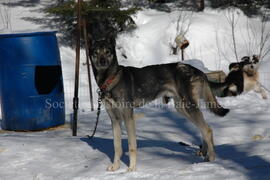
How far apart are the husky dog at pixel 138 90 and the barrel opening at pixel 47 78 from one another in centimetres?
233

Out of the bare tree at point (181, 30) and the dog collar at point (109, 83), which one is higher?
the dog collar at point (109, 83)

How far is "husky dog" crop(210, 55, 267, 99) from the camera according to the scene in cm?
919

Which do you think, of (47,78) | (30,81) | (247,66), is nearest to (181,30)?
(247,66)

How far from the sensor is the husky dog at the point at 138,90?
3.96 m

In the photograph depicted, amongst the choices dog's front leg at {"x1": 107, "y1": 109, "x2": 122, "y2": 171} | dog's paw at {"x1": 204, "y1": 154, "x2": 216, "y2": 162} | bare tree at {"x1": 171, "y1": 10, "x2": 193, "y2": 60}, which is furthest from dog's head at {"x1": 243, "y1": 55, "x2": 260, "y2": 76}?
dog's front leg at {"x1": 107, "y1": 109, "x2": 122, "y2": 171}

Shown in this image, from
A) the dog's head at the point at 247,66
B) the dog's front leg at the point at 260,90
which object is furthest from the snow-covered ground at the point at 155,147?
the dog's head at the point at 247,66

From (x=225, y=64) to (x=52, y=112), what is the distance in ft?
27.1

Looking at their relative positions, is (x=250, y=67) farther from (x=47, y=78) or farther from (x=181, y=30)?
(x=47, y=78)

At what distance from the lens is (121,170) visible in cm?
396

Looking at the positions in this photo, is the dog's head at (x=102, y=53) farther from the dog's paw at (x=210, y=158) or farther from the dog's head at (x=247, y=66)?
the dog's head at (x=247, y=66)

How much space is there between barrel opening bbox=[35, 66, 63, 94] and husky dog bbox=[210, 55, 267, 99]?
4027mm

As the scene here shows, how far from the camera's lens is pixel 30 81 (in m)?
6.18

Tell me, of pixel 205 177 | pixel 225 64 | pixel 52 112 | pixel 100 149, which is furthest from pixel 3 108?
pixel 225 64

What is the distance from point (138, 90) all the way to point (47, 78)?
2.45m
